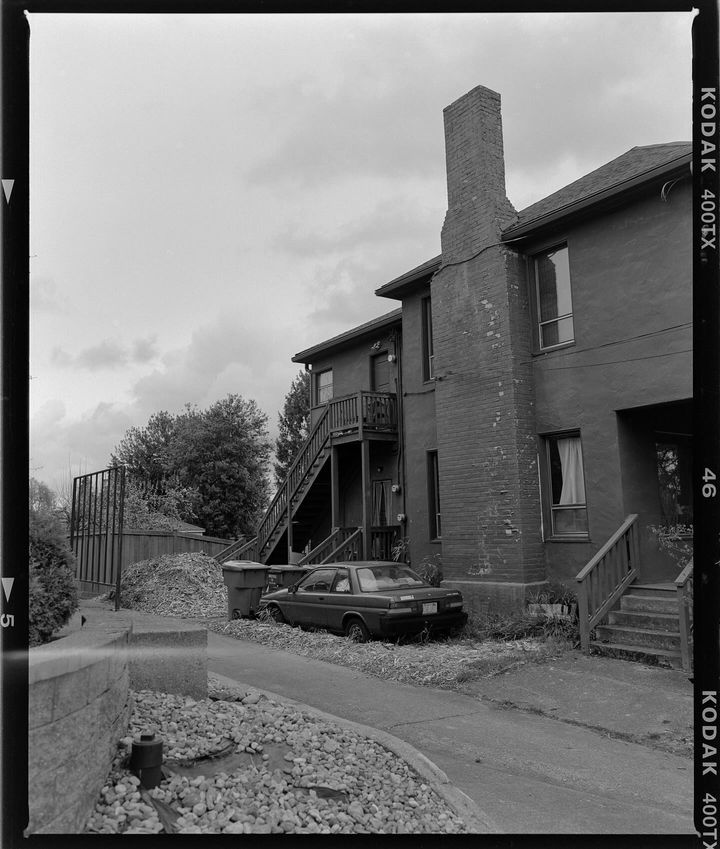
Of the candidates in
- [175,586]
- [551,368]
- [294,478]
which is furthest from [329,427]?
[551,368]

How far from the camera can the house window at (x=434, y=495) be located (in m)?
15.6

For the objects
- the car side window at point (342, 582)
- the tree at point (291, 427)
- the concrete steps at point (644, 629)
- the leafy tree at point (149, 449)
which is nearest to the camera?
the concrete steps at point (644, 629)

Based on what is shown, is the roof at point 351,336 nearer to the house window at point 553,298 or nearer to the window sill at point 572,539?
the house window at point 553,298

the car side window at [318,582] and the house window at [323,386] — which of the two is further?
the house window at [323,386]

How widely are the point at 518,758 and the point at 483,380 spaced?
7907 mm

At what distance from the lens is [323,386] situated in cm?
2197

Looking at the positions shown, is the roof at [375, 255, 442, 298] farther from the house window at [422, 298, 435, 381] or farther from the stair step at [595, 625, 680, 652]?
the stair step at [595, 625, 680, 652]

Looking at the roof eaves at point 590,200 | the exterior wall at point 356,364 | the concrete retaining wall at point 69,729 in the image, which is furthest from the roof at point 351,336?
the concrete retaining wall at point 69,729

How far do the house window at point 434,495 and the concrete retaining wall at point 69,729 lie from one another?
11638 millimetres

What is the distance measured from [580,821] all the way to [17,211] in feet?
15.5

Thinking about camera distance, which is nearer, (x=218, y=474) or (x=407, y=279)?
(x=407, y=279)

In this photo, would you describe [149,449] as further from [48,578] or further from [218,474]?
[48,578]

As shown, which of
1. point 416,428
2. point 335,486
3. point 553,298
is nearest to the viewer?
point 553,298

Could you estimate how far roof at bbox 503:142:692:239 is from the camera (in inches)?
416
